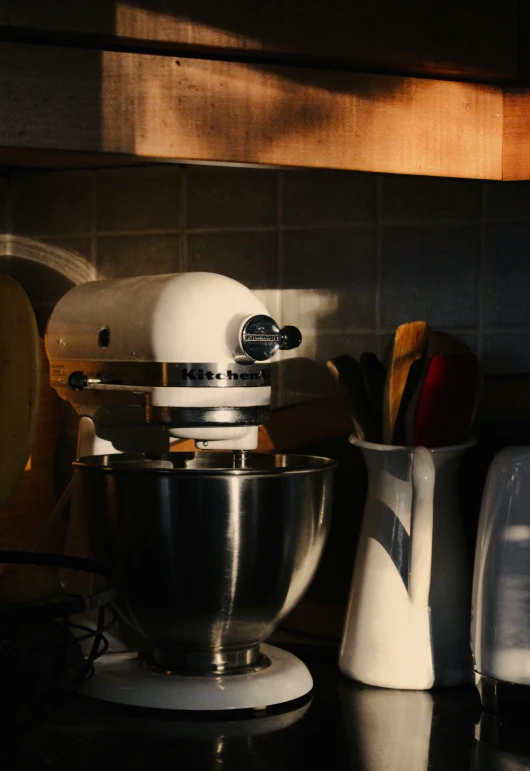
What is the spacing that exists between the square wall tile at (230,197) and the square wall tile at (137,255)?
0.04m

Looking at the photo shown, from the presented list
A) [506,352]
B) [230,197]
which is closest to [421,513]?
[506,352]

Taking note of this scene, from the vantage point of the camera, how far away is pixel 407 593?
0.99 metres

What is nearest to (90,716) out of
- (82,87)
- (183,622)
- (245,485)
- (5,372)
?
(183,622)

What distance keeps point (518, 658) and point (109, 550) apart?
0.36 meters

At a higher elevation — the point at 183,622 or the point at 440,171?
the point at 440,171

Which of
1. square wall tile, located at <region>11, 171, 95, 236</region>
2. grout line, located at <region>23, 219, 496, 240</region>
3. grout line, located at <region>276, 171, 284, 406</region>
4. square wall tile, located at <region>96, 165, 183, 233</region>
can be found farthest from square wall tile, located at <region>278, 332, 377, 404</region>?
square wall tile, located at <region>11, 171, 95, 236</region>

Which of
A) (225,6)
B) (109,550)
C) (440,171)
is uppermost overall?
(225,6)

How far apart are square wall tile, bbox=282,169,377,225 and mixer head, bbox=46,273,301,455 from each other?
32cm

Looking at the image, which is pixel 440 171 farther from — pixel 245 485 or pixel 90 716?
pixel 90 716

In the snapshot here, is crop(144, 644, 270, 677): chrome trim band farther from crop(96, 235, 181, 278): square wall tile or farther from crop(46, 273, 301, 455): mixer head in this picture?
crop(96, 235, 181, 278): square wall tile

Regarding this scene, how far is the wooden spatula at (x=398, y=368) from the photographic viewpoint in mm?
1008

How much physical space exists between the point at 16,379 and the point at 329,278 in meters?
0.40

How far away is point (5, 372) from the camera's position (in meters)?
1.06

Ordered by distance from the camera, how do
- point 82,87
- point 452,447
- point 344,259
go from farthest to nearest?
point 344,259, point 452,447, point 82,87
